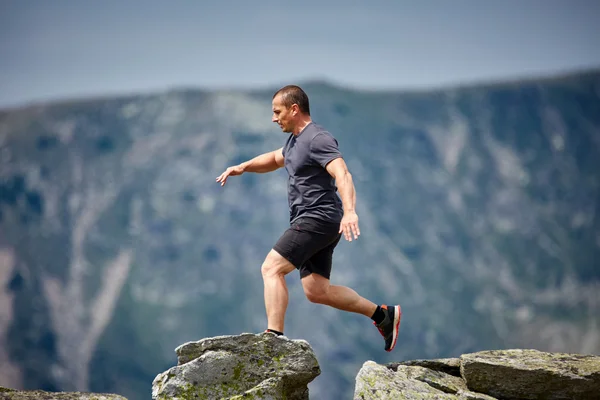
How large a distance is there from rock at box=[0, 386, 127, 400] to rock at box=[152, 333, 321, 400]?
640 mm

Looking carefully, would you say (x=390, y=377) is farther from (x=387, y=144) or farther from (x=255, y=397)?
(x=387, y=144)

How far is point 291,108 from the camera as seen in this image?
8531 millimetres

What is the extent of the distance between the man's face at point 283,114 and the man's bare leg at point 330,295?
175 cm

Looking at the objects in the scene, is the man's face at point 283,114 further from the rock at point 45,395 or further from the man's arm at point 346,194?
the rock at point 45,395

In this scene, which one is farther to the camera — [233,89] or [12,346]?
[233,89]

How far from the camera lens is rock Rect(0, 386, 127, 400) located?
795 centimetres

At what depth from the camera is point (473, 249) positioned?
16088 centimetres

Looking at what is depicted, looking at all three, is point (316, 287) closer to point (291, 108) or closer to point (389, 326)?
point (389, 326)

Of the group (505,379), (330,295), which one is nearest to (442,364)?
(505,379)

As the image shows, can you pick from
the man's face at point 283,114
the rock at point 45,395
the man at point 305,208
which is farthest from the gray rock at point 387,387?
the man's face at point 283,114

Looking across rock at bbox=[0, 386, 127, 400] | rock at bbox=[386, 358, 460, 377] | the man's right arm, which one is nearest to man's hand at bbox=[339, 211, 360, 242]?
the man's right arm

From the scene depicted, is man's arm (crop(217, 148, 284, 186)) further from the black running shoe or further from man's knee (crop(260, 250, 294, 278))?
the black running shoe

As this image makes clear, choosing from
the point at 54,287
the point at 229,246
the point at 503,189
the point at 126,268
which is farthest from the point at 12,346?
the point at 503,189

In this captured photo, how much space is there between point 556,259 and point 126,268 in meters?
85.3
